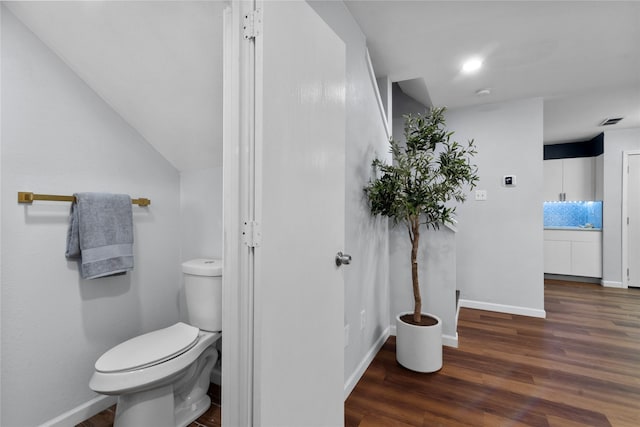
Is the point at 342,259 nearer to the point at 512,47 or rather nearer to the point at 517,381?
the point at 517,381

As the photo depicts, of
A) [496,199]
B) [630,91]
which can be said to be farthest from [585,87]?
[496,199]

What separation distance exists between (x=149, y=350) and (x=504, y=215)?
3.60 meters

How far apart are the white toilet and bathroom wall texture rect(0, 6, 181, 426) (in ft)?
1.11

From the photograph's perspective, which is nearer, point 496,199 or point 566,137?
point 496,199

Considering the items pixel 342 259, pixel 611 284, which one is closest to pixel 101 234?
pixel 342 259

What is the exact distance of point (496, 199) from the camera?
11.5 ft

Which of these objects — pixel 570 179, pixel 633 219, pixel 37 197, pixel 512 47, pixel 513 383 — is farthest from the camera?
pixel 570 179

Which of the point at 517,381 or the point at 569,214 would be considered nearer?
the point at 517,381

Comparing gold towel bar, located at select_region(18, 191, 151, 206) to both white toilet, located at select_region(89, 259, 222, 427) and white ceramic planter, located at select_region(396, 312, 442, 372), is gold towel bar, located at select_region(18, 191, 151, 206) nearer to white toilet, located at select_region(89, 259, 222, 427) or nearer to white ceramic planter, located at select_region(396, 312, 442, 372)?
white toilet, located at select_region(89, 259, 222, 427)

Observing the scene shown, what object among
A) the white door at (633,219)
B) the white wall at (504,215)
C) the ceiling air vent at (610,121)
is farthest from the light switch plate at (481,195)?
the white door at (633,219)

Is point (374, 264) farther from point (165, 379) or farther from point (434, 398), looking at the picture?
point (165, 379)

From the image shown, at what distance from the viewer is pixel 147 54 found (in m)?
1.49

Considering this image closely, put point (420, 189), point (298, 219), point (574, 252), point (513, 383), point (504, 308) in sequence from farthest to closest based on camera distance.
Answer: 1. point (574, 252)
2. point (504, 308)
3. point (420, 189)
4. point (513, 383)
5. point (298, 219)

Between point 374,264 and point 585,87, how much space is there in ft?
9.44
